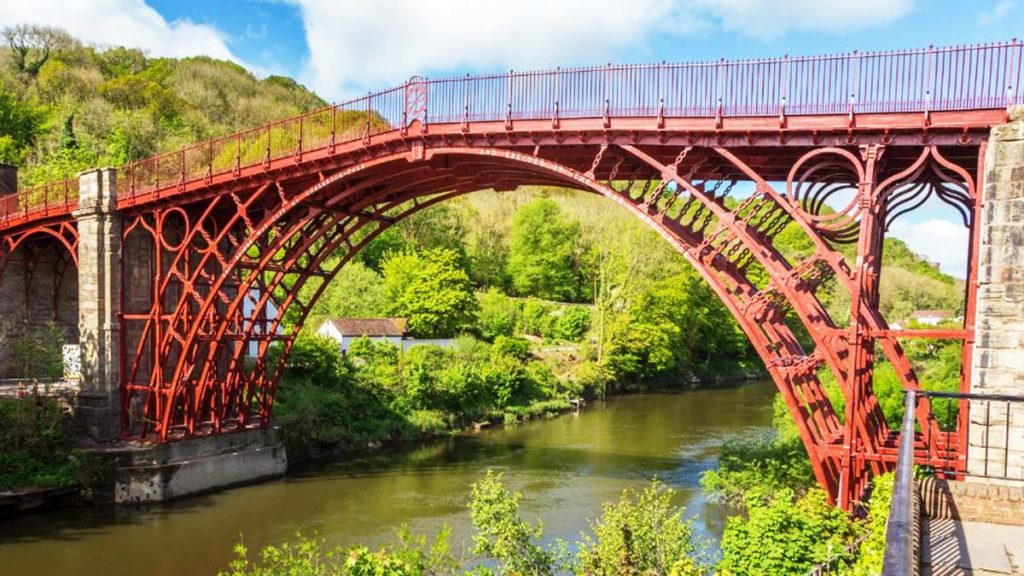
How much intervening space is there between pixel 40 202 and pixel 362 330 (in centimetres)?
1549

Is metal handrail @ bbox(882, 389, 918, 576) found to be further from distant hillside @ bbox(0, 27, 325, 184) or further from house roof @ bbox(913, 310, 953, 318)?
house roof @ bbox(913, 310, 953, 318)

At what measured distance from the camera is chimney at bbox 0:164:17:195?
3072 cm

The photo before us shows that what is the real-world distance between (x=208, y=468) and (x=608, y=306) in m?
30.1

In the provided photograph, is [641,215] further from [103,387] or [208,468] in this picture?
[103,387]

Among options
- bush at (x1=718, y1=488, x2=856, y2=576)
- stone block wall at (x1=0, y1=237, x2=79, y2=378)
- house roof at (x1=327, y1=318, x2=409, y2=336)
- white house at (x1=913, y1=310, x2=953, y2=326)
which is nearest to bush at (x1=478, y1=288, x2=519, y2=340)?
house roof at (x1=327, y1=318, x2=409, y2=336)

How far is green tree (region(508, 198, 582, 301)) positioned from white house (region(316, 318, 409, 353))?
67.4ft

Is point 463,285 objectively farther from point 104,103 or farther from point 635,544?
point 635,544

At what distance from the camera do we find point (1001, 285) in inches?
407

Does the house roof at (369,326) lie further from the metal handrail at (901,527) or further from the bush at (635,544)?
the metal handrail at (901,527)

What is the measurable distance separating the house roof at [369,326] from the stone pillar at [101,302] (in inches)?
600

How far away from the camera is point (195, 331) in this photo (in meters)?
21.3

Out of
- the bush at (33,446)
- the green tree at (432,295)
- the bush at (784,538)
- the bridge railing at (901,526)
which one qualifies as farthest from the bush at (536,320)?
the bridge railing at (901,526)

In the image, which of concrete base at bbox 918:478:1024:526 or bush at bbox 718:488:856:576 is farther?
bush at bbox 718:488:856:576

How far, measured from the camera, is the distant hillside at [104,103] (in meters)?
48.7
